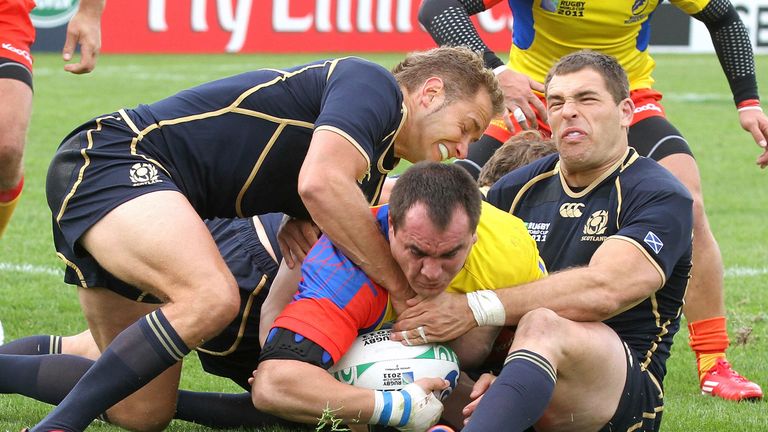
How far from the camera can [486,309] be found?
14.4 feet

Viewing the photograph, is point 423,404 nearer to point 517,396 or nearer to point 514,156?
point 517,396

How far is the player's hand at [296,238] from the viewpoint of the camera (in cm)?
516

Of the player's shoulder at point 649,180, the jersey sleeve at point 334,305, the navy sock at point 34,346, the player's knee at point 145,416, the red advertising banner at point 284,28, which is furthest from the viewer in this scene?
the red advertising banner at point 284,28

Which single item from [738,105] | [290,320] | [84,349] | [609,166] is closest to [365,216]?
[290,320]

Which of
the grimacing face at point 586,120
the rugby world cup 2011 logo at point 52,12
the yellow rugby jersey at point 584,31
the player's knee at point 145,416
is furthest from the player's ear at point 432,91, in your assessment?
the rugby world cup 2011 logo at point 52,12

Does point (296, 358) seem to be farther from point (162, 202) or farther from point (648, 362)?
point (648, 362)

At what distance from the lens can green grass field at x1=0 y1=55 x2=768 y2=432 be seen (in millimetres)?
5648

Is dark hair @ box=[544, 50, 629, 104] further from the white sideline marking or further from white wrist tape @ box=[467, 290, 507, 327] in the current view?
the white sideline marking

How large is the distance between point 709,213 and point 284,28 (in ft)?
52.7

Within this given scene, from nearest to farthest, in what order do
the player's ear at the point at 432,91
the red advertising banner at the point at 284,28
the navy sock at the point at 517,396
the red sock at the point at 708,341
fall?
the navy sock at the point at 517,396, the player's ear at the point at 432,91, the red sock at the point at 708,341, the red advertising banner at the point at 284,28

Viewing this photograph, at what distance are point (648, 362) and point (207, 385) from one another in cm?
220

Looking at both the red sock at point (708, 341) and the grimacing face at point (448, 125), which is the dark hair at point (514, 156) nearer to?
the grimacing face at point (448, 125)

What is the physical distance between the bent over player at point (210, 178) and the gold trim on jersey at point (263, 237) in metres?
0.34

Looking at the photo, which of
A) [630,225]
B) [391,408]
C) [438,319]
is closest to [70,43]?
[438,319]
